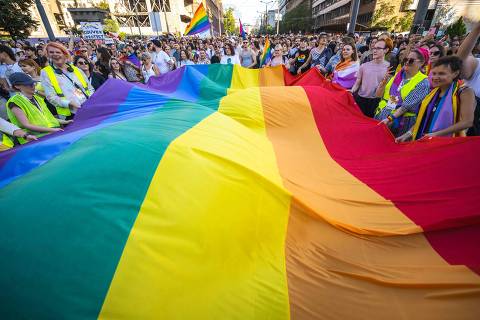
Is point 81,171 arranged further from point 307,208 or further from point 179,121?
point 307,208

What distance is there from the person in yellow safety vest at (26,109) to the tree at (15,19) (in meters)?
21.5

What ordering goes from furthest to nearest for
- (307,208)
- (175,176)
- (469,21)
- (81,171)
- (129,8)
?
(129,8) < (469,21) < (307,208) < (175,176) < (81,171)

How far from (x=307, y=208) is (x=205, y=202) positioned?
696 mm

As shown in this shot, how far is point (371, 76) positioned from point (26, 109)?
4.55 metres

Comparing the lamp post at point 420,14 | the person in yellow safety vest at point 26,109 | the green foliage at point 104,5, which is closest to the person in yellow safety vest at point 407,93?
the person in yellow safety vest at point 26,109

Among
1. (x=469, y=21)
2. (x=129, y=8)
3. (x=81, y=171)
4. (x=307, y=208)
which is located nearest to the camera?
(x=81, y=171)

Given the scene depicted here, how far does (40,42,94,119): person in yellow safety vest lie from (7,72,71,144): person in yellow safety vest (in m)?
0.38

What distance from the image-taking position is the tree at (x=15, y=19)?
17078 mm

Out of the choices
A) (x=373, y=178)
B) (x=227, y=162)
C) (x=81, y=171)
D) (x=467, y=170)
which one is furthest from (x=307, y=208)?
(x=81, y=171)

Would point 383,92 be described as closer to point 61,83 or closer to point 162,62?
point 61,83

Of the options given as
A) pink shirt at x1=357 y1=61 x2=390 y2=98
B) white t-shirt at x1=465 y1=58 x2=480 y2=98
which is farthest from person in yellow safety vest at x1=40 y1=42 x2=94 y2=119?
white t-shirt at x1=465 y1=58 x2=480 y2=98

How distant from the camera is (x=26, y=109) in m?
2.71

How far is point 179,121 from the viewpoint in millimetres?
2045

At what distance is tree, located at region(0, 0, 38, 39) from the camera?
17078 mm
